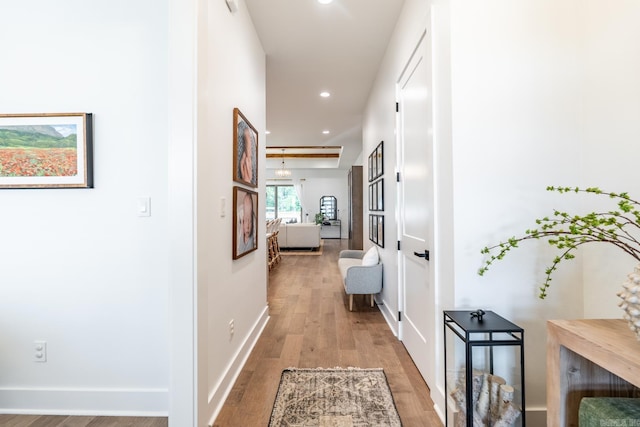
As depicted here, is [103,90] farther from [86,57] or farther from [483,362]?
[483,362]

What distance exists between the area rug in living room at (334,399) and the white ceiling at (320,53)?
9.61 feet

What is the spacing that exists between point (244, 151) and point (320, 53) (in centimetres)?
164

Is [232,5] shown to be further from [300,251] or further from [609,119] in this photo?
[300,251]

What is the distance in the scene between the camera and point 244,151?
7.72ft

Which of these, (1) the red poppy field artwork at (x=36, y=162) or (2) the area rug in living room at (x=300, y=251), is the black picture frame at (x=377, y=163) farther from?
(2) the area rug in living room at (x=300, y=251)

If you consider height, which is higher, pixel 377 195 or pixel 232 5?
pixel 232 5

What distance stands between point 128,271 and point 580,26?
2.85 m

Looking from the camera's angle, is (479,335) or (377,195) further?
(377,195)

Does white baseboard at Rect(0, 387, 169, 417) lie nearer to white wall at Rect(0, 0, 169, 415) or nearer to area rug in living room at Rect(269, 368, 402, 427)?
white wall at Rect(0, 0, 169, 415)

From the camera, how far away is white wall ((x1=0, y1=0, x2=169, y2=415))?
5.83 ft

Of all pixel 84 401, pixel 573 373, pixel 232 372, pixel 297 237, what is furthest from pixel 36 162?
pixel 297 237

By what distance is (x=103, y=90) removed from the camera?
178 cm

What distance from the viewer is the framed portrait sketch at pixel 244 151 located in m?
2.14

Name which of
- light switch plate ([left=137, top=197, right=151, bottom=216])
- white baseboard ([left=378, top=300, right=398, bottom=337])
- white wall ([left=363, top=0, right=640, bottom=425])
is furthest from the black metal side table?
light switch plate ([left=137, top=197, right=151, bottom=216])
